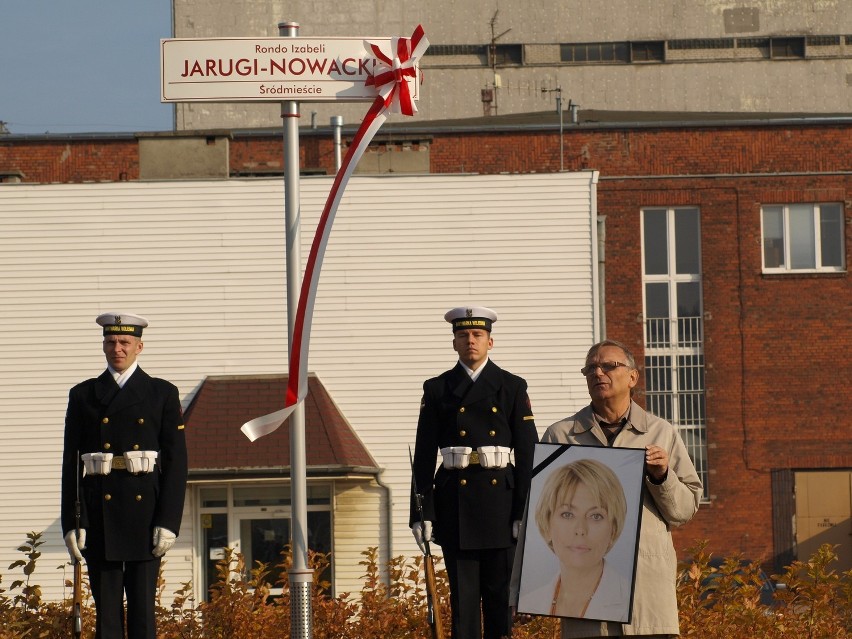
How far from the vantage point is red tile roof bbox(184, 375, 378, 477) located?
74.8 ft

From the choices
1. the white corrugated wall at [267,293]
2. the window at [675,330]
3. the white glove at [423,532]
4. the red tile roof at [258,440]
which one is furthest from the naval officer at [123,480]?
the window at [675,330]

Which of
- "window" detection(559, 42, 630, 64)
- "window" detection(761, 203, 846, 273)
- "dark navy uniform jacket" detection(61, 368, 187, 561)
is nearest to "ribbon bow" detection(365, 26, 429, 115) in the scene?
"dark navy uniform jacket" detection(61, 368, 187, 561)

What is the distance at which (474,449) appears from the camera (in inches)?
318

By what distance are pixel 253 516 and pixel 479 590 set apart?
645 inches

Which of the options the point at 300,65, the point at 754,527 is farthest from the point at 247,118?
the point at 300,65

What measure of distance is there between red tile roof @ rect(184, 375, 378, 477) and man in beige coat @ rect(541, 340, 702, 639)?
55.0 ft

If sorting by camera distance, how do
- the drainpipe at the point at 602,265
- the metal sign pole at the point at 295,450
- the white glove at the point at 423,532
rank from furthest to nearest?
the drainpipe at the point at 602,265 → the white glove at the point at 423,532 → the metal sign pole at the point at 295,450

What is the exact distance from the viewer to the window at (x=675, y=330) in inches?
1326

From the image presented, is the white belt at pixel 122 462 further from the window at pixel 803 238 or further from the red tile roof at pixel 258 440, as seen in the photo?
the window at pixel 803 238

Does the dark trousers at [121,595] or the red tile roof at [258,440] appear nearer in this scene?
the dark trousers at [121,595]

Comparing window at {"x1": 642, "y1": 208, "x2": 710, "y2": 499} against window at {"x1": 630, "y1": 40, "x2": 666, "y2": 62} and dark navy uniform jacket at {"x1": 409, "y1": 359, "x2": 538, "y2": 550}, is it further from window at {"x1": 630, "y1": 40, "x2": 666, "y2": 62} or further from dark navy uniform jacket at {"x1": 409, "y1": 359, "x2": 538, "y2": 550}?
dark navy uniform jacket at {"x1": 409, "y1": 359, "x2": 538, "y2": 550}

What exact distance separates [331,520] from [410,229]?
5.09 metres

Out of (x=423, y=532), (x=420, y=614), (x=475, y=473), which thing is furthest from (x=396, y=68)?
(x=420, y=614)

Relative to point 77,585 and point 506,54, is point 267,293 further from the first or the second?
point 506,54
